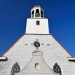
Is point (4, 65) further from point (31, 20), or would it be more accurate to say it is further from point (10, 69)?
point (31, 20)

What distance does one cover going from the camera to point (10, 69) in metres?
32.4

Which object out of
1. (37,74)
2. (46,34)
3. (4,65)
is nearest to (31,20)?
(46,34)

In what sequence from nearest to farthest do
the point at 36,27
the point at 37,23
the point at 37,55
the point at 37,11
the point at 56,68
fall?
the point at 37,55
the point at 56,68
the point at 36,27
the point at 37,23
the point at 37,11

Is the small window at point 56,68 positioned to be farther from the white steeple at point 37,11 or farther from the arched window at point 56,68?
the white steeple at point 37,11

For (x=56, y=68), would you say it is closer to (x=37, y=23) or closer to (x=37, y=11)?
(x=37, y=23)

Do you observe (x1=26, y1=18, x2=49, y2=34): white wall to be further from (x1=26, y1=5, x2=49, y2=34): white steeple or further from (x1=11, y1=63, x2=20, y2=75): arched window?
(x1=11, y1=63, x2=20, y2=75): arched window

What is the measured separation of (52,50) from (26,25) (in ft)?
21.6

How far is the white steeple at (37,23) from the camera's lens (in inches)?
1462

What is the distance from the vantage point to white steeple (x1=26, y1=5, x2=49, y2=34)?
37.1m

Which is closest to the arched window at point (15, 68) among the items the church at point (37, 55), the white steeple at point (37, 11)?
the church at point (37, 55)

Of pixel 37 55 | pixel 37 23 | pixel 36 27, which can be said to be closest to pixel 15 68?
pixel 37 55

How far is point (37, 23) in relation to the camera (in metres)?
38.1

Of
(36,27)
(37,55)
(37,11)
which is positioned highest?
(37,11)

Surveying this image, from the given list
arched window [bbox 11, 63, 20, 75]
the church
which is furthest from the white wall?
arched window [bbox 11, 63, 20, 75]
